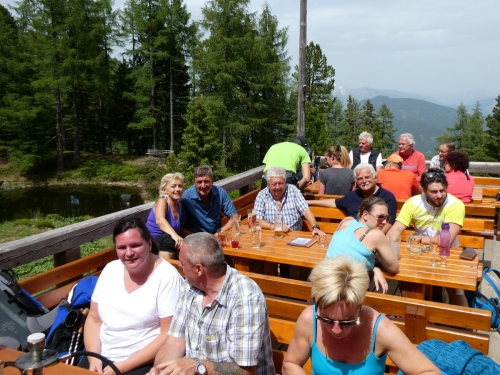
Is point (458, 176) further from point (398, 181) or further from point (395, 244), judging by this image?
point (395, 244)

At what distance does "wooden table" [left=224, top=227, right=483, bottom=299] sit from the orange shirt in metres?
1.60

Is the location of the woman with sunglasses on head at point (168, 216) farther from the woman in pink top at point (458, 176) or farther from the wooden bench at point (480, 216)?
the woman in pink top at point (458, 176)

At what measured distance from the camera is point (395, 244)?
10.8 feet

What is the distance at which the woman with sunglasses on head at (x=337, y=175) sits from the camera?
5.50 meters

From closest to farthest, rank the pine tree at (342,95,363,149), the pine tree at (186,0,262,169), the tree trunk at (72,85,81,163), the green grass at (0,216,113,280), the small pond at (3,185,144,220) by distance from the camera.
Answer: the green grass at (0,216,113,280) < the small pond at (3,185,144,220) < the pine tree at (186,0,262,169) < the tree trunk at (72,85,81,163) < the pine tree at (342,95,363,149)

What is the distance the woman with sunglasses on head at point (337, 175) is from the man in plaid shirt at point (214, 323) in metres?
3.57

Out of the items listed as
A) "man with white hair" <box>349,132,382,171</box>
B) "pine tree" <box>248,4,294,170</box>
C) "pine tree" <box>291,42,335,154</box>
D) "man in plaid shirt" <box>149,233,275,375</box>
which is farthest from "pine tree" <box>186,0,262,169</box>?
"man in plaid shirt" <box>149,233,275,375</box>

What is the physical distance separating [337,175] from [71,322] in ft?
12.5

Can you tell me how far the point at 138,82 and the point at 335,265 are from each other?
34.4 metres

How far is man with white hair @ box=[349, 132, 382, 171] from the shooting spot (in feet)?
20.6

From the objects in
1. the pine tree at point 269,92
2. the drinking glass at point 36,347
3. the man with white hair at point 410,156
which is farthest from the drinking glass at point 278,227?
the pine tree at point 269,92

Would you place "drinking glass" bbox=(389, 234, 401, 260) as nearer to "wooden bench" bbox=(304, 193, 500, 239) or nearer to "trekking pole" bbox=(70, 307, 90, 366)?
"wooden bench" bbox=(304, 193, 500, 239)

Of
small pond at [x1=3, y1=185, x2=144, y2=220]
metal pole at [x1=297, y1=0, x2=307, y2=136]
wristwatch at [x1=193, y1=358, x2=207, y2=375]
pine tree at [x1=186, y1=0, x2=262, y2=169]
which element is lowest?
small pond at [x1=3, y1=185, x2=144, y2=220]

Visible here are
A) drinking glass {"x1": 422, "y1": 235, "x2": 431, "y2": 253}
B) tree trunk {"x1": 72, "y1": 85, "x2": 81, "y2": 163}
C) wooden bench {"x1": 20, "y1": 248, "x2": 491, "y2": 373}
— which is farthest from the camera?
tree trunk {"x1": 72, "y1": 85, "x2": 81, "y2": 163}
